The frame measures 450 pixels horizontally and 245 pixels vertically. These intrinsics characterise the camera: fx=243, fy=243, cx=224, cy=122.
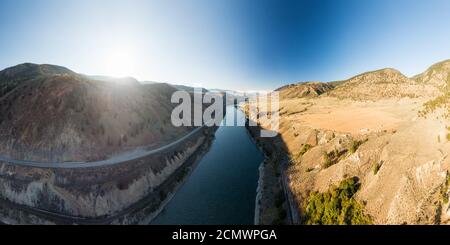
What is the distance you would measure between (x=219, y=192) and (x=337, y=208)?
2323cm

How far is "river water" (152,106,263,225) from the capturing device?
3938cm

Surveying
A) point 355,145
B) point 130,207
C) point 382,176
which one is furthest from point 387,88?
point 130,207

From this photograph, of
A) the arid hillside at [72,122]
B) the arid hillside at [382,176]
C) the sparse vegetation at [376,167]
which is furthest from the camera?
the arid hillside at [72,122]

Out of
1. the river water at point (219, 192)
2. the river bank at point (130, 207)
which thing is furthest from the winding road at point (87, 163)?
the river water at point (219, 192)

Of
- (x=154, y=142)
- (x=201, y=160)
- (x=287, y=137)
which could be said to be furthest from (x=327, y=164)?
(x=154, y=142)

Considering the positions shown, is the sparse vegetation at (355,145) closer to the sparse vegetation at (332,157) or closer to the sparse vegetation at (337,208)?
the sparse vegetation at (332,157)

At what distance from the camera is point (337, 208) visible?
28875 mm

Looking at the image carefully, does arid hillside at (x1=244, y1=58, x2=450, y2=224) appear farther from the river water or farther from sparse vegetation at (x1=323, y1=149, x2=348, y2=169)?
the river water

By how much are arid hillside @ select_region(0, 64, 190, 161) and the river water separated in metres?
16.4

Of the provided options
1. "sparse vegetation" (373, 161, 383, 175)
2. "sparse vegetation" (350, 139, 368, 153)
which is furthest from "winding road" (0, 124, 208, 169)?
"sparse vegetation" (373, 161, 383, 175)

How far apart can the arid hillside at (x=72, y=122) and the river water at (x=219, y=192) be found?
16425mm

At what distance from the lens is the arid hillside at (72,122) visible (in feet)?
165

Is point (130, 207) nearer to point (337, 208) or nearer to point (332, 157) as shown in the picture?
point (337, 208)

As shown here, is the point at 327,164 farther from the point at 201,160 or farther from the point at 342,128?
the point at 201,160
